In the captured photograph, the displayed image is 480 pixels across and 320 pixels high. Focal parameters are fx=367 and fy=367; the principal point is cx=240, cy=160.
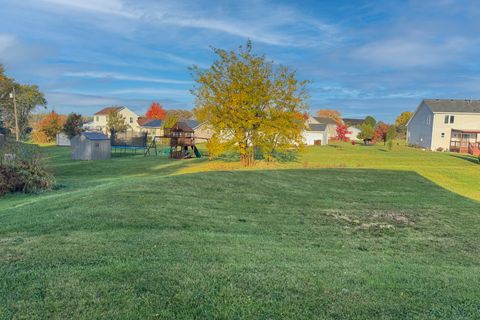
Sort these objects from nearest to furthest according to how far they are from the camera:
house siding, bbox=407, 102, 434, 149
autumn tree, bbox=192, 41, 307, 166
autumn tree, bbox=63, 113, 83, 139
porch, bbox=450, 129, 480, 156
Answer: autumn tree, bbox=192, 41, 307, 166 → porch, bbox=450, 129, 480, 156 → autumn tree, bbox=63, 113, 83, 139 → house siding, bbox=407, 102, 434, 149

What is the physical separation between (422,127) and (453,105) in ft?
17.1

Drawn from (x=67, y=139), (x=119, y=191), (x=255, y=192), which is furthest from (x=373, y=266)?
(x=67, y=139)

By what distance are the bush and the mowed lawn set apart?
133cm

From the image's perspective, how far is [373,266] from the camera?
635cm

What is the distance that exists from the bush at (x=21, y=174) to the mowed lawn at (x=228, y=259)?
1325 millimetres

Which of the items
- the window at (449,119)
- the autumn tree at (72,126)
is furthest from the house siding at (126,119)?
the window at (449,119)

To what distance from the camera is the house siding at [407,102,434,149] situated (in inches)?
2132

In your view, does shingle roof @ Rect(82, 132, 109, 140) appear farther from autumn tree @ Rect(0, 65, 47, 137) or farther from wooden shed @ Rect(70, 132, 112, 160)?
autumn tree @ Rect(0, 65, 47, 137)

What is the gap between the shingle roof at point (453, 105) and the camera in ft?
174

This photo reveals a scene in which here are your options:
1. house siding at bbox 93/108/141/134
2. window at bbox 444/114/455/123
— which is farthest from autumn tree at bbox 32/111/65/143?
window at bbox 444/114/455/123

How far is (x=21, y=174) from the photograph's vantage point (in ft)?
49.8

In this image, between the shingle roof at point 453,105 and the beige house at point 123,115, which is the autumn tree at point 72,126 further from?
the shingle roof at point 453,105

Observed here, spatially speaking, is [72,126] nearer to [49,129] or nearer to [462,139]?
[49,129]

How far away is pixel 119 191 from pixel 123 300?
26.6 ft
